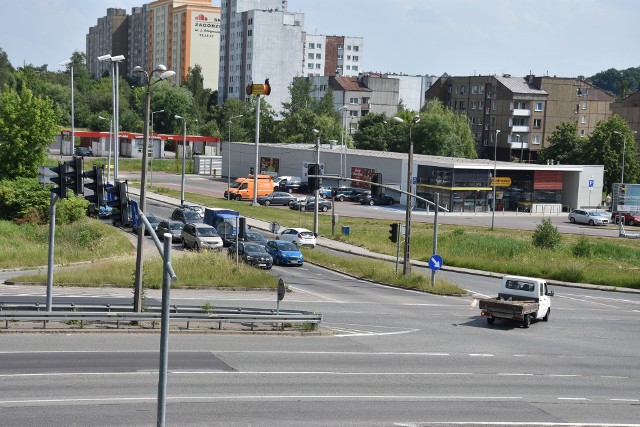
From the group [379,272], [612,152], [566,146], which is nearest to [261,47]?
Result: [566,146]

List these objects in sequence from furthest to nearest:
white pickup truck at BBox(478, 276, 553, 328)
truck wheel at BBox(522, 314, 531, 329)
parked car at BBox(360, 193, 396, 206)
Result: 1. parked car at BBox(360, 193, 396, 206)
2. truck wheel at BBox(522, 314, 531, 329)
3. white pickup truck at BBox(478, 276, 553, 328)

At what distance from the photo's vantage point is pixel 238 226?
132ft

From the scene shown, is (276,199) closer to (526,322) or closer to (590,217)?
(590,217)

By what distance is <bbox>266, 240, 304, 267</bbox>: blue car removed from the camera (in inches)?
1859

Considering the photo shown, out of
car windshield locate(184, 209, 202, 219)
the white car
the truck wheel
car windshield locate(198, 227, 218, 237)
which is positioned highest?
car windshield locate(184, 209, 202, 219)

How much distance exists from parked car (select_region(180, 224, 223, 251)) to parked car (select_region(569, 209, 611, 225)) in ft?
139

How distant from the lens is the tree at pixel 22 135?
60.1 meters

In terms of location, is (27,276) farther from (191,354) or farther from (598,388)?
(598,388)

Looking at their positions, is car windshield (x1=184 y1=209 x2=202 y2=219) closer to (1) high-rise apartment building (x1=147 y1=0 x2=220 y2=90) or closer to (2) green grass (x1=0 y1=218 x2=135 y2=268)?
(2) green grass (x1=0 y1=218 x2=135 y2=268)

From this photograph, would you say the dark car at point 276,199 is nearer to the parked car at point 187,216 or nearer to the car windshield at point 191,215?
the parked car at point 187,216

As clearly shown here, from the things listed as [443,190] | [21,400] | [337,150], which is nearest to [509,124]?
[337,150]

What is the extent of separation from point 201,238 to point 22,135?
63.8 ft

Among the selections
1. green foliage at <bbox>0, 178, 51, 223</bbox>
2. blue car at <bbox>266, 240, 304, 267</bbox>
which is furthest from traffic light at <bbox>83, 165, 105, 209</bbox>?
green foliage at <bbox>0, 178, 51, 223</bbox>

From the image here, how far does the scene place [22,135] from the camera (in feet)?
198
